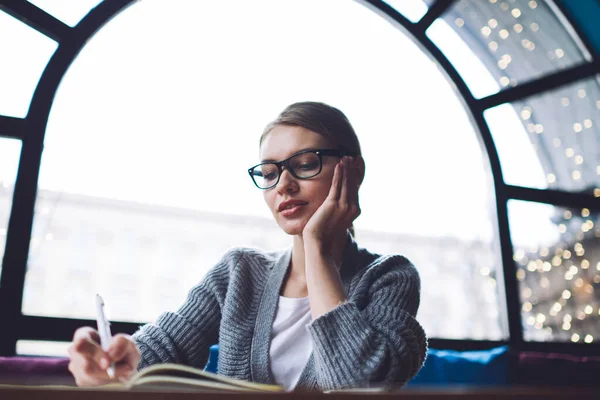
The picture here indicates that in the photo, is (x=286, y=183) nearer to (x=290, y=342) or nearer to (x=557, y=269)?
(x=290, y=342)

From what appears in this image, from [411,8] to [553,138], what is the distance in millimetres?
1190

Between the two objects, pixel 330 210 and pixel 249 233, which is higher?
pixel 249 233

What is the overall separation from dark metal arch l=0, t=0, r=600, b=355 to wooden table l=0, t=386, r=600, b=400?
152cm

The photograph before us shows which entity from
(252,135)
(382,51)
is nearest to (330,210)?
(252,135)

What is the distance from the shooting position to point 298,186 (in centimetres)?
119

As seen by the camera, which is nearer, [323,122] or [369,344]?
[369,344]

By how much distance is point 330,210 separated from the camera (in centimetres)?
113

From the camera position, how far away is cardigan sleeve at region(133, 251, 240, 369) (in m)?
1.09

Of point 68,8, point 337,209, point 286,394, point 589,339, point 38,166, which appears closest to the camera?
point 286,394

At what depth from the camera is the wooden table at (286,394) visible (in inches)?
12.8

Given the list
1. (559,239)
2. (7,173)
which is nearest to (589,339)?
(559,239)

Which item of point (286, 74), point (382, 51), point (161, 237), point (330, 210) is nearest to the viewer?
point (330, 210)

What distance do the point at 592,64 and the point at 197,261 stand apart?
8.50 ft

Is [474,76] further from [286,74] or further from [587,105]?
[286,74]
